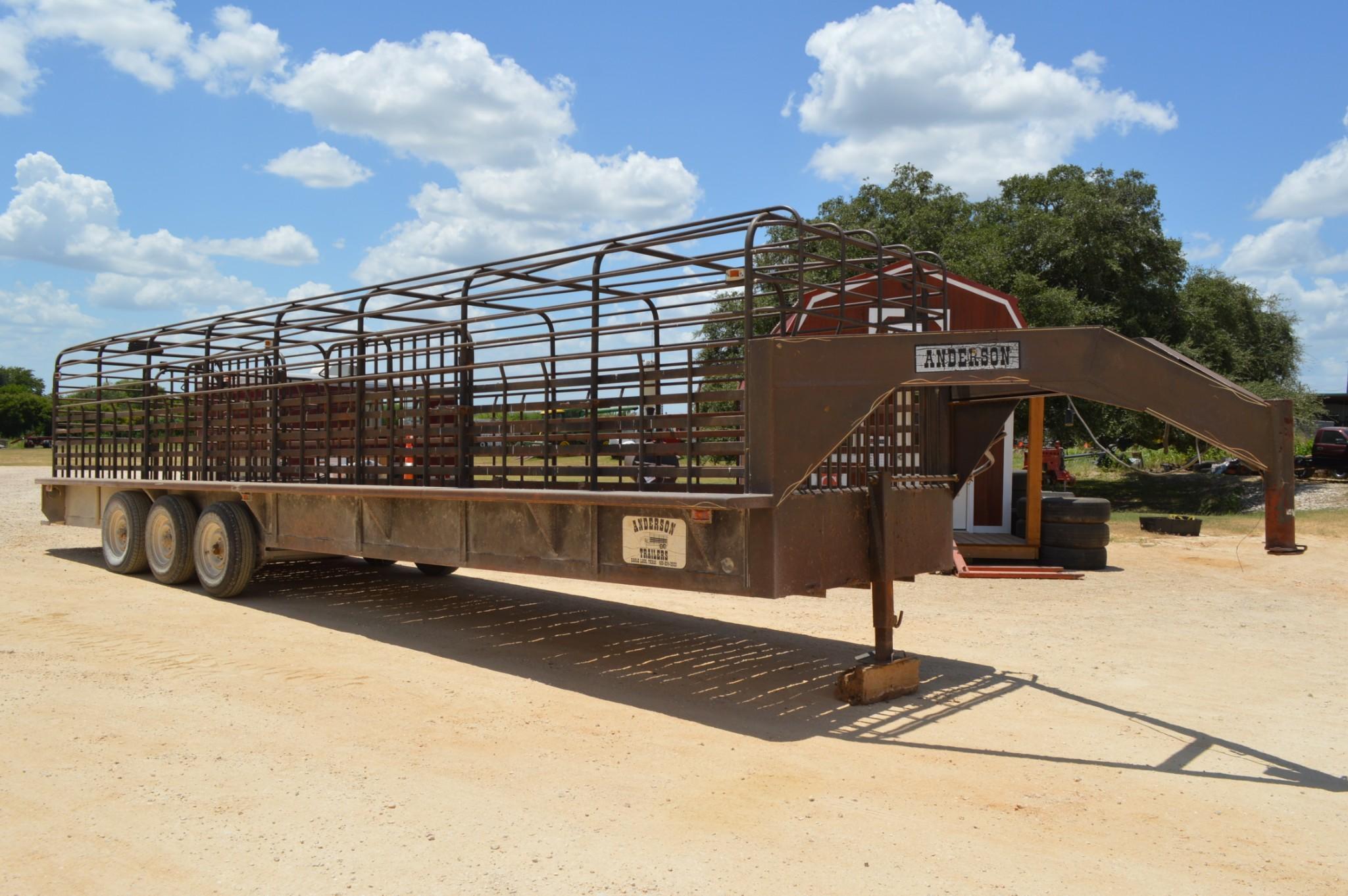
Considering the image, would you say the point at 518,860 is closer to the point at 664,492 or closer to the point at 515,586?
the point at 664,492

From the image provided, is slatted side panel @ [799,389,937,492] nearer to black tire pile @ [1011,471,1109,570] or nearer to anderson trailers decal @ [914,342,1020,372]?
anderson trailers decal @ [914,342,1020,372]

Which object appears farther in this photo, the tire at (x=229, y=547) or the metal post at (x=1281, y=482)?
the tire at (x=229, y=547)

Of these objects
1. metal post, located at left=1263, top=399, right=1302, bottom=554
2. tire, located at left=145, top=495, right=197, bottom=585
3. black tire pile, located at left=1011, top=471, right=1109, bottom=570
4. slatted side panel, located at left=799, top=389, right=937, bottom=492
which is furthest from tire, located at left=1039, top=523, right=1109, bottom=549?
tire, located at left=145, top=495, right=197, bottom=585

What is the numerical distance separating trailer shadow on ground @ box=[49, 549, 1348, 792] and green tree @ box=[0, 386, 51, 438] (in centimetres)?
9259

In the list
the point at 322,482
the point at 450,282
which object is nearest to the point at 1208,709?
the point at 450,282

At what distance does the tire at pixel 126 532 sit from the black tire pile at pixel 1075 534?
36.8 feet

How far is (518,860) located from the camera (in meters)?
3.94

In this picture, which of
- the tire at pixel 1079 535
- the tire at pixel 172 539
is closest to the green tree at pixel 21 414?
the tire at pixel 172 539

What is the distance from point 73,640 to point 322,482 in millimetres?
2415

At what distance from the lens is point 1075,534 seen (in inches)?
512

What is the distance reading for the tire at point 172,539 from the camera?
35.0 feet

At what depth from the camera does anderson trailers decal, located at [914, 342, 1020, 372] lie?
527cm

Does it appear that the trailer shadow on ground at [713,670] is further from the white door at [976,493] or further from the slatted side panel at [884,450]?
the white door at [976,493]

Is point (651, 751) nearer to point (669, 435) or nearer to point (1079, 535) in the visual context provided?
point (669, 435)
